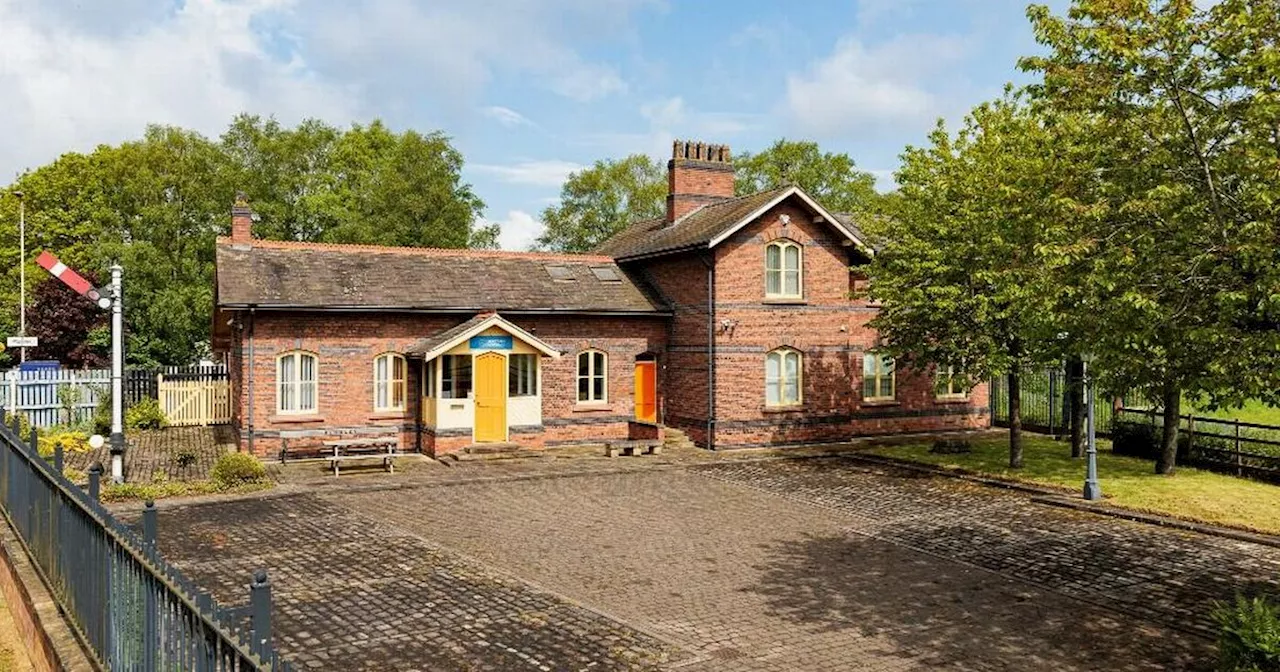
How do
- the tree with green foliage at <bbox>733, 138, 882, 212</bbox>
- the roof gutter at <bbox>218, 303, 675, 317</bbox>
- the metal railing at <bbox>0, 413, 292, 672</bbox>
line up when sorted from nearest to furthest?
the metal railing at <bbox>0, 413, 292, 672</bbox> < the roof gutter at <bbox>218, 303, 675, 317</bbox> < the tree with green foliage at <bbox>733, 138, 882, 212</bbox>

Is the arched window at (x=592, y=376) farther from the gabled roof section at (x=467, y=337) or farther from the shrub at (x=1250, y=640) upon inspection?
the shrub at (x=1250, y=640)

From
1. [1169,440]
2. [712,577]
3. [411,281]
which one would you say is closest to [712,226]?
[411,281]

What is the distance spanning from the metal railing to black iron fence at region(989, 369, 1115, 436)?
24.3 metres

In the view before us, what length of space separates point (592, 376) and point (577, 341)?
1136 mm

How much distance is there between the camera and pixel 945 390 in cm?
2795

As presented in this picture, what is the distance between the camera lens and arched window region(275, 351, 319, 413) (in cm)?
2203

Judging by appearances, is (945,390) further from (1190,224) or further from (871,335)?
(1190,224)

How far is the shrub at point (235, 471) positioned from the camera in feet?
57.5

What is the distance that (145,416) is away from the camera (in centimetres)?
2628

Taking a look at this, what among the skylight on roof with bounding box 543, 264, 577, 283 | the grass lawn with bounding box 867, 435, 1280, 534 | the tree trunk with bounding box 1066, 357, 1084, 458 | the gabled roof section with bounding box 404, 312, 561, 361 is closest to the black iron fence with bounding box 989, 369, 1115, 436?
the grass lawn with bounding box 867, 435, 1280, 534

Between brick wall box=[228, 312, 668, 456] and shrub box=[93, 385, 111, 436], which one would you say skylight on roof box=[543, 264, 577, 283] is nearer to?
brick wall box=[228, 312, 668, 456]

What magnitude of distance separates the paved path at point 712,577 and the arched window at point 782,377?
7365 millimetres

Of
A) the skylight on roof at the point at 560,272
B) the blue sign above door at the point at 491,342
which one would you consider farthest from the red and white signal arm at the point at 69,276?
the skylight on roof at the point at 560,272

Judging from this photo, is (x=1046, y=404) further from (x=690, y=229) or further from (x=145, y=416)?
(x=145, y=416)
